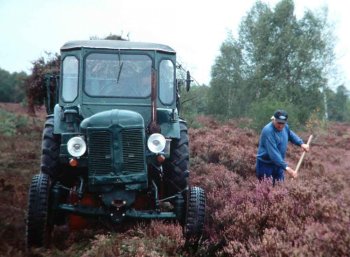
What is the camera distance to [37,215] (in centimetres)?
582

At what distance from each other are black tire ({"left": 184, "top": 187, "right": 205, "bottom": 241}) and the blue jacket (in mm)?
1583

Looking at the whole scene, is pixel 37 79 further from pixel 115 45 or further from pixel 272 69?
pixel 272 69

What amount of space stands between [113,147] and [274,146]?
2.64 metres

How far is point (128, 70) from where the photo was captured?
7098 millimetres

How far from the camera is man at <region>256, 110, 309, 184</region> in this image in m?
7.34

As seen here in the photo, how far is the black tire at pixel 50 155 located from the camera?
6.62 metres

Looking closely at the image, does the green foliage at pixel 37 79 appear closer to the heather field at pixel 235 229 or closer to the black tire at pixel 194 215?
the heather field at pixel 235 229

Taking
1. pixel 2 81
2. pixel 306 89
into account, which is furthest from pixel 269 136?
pixel 2 81

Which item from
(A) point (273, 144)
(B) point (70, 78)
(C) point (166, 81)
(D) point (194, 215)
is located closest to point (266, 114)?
(A) point (273, 144)

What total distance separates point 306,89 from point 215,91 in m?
8.24

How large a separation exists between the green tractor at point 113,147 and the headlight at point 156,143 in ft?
0.04

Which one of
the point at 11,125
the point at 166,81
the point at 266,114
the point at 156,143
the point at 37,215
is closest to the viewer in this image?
the point at 37,215

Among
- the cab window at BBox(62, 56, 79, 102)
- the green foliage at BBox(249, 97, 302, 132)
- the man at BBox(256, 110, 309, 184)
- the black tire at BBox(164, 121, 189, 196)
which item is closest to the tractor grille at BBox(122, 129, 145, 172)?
the black tire at BBox(164, 121, 189, 196)

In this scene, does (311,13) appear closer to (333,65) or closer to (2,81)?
(333,65)
